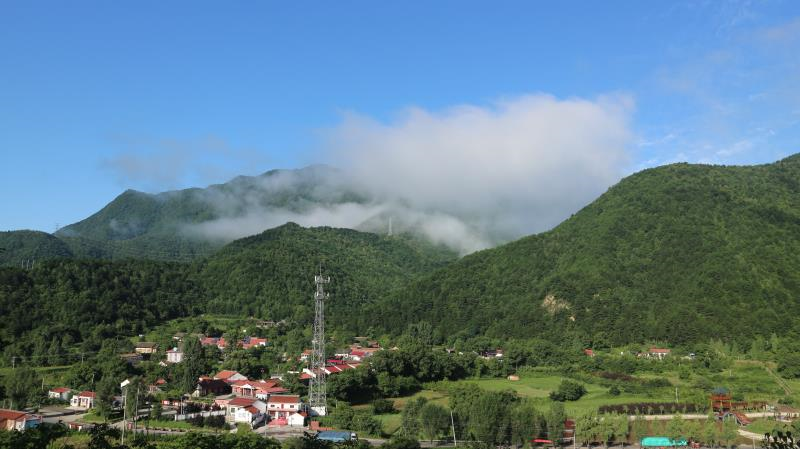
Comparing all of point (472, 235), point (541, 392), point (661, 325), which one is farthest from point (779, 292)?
point (472, 235)

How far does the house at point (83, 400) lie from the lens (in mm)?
44094

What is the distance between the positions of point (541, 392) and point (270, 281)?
65342 millimetres

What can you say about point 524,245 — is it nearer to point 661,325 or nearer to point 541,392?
point 661,325

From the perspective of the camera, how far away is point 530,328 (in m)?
81.1

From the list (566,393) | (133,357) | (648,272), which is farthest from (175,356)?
(648,272)

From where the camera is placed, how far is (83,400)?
44719 millimetres

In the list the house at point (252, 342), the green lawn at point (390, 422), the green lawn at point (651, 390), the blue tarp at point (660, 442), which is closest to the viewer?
the blue tarp at point (660, 442)

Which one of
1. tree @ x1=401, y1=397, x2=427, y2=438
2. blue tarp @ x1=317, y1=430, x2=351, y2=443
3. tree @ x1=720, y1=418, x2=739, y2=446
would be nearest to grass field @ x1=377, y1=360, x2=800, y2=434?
tree @ x1=401, y1=397, x2=427, y2=438

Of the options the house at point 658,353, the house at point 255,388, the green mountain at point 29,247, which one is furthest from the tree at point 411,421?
the green mountain at point 29,247

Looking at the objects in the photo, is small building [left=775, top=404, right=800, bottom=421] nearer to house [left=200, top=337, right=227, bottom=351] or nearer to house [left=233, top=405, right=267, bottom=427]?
house [left=233, top=405, right=267, bottom=427]

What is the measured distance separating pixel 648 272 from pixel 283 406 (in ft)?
196

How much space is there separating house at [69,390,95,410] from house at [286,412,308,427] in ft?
48.5

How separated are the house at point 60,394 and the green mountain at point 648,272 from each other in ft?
157

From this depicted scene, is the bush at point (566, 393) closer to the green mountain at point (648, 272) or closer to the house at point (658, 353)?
the house at point (658, 353)
